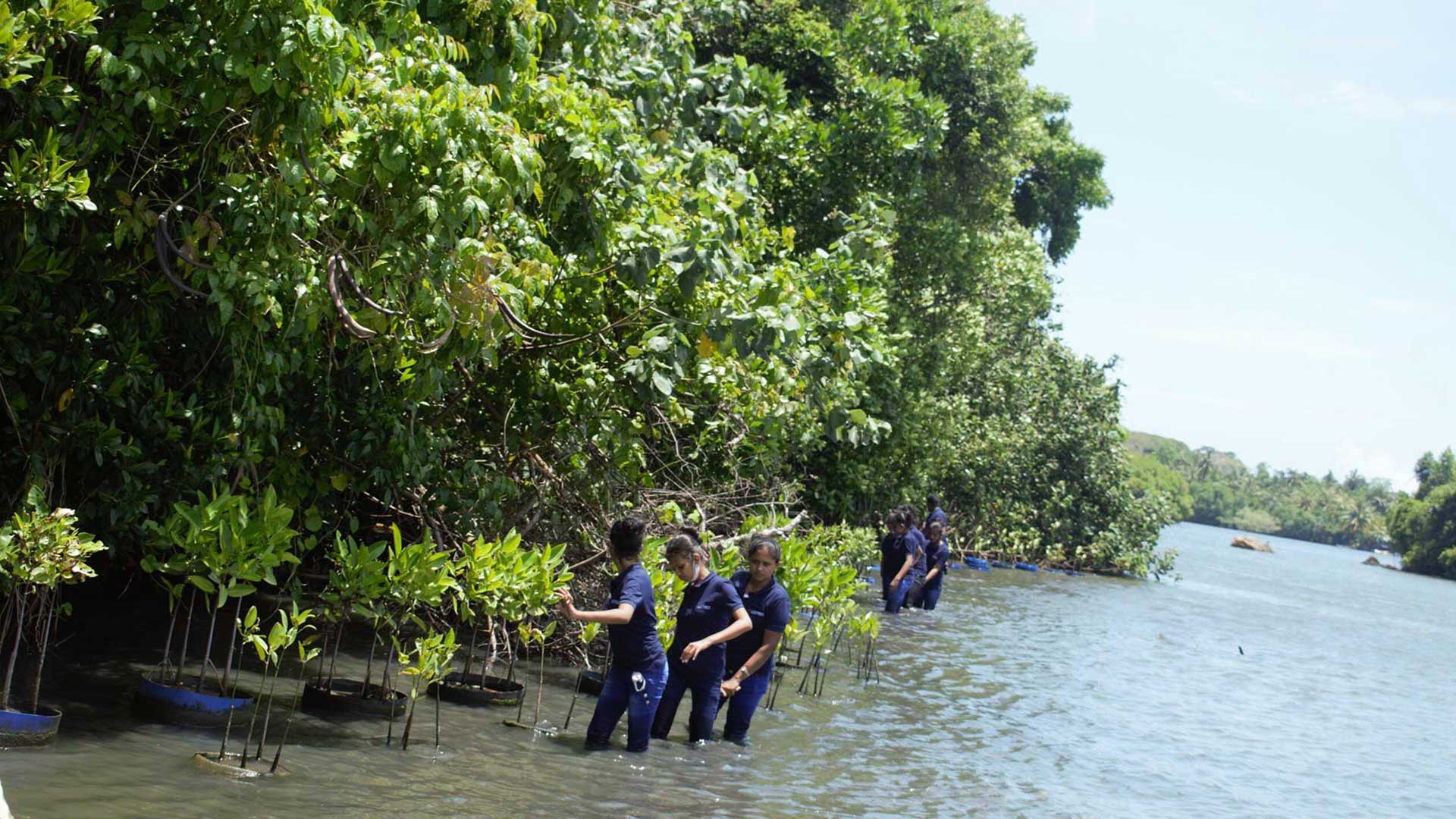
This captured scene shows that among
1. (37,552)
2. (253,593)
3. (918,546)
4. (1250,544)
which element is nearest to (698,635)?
(253,593)

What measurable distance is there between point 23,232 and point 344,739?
3.62 meters

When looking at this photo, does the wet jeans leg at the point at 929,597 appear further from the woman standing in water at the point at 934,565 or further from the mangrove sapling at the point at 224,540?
the mangrove sapling at the point at 224,540

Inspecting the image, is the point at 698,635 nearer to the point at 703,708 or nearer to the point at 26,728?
the point at 703,708

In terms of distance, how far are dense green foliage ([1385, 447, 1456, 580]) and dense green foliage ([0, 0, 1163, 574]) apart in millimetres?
94549

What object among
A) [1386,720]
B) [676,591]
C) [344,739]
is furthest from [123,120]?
[1386,720]

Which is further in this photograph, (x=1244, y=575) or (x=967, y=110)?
(x=1244, y=575)

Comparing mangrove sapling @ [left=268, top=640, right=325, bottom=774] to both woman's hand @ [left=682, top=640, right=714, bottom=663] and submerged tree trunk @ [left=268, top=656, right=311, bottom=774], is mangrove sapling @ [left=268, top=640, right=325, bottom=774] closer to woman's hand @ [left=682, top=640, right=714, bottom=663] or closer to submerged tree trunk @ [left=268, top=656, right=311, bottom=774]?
submerged tree trunk @ [left=268, top=656, right=311, bottom=774]

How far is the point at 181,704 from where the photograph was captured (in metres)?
8.09

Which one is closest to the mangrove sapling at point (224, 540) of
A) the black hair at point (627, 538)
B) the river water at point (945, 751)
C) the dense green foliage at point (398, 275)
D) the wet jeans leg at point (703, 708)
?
the dense green foliage at point (398, 275)

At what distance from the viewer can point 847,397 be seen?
14.9 metres

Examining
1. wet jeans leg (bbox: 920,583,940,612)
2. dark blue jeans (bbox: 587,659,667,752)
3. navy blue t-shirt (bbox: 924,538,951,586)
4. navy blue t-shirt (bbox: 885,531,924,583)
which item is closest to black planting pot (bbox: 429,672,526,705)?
dark blue jeans (bbox: 587,659,667,752)

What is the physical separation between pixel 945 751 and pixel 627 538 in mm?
4281

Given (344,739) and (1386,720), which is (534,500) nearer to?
(344,739)

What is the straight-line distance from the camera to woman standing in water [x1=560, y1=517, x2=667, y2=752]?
8336mm
